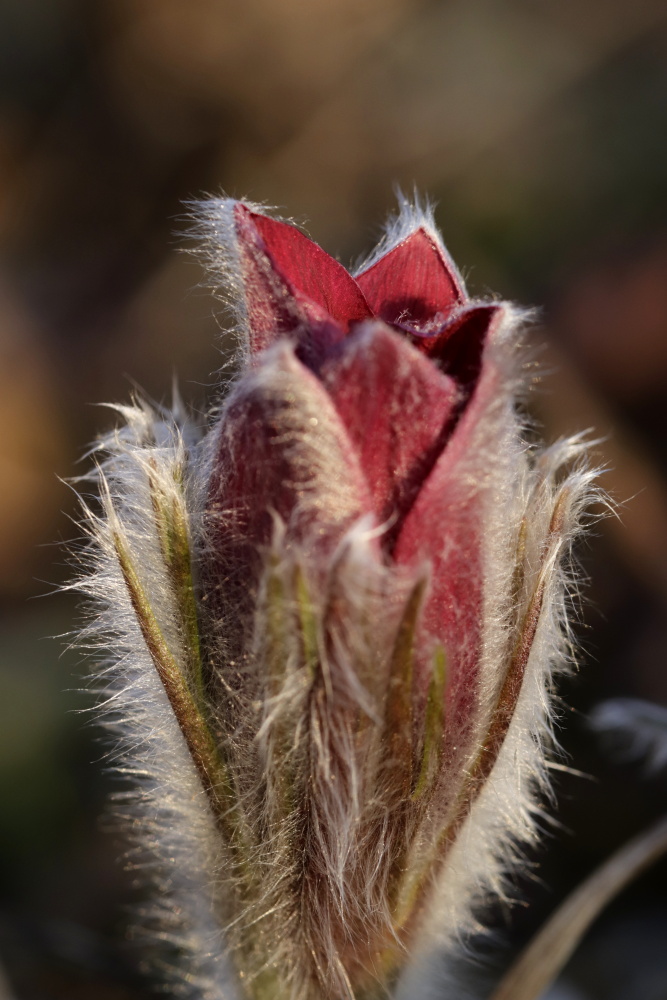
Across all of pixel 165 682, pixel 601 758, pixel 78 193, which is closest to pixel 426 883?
pixel 165 682

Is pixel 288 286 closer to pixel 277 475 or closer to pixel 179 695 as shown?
pixel 277 475

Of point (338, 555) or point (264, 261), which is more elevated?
point (264, 261)

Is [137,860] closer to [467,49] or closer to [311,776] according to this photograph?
[311,776]

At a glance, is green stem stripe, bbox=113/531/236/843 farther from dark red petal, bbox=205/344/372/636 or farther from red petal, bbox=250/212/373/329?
red petal, bbox=250/212/373/329

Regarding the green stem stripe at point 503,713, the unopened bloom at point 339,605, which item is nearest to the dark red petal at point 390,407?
the unopened bloom at point 339,605

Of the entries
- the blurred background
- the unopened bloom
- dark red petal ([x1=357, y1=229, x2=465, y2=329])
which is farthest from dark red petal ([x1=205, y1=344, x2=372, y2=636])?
the blurred background

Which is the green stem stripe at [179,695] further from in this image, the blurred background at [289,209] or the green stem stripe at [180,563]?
the blurred background at [289,209]

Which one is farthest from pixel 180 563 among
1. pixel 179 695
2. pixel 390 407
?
pixel 390 407
